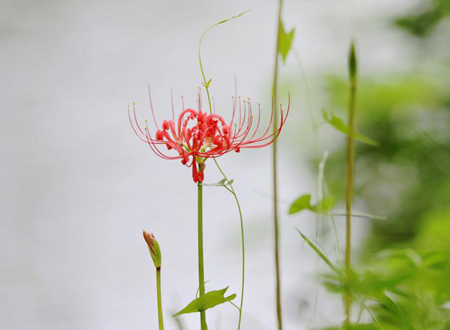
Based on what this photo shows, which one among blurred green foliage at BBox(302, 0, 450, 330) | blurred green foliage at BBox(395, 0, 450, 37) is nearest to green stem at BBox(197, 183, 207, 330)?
blurred green foliage at BBox(302, 0, 450, 330)

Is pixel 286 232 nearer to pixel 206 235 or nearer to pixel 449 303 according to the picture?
pixel 206 235

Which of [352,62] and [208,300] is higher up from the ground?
[352,62]

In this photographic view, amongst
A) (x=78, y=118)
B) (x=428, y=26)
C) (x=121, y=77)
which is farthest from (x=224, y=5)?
(x=428, y=26)

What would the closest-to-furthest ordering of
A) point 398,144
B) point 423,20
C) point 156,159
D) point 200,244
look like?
1. point 200,244
2. point 398,144
3. point 423,20
4. point 156,159

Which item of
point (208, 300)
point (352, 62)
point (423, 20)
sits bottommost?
point (208, 300)

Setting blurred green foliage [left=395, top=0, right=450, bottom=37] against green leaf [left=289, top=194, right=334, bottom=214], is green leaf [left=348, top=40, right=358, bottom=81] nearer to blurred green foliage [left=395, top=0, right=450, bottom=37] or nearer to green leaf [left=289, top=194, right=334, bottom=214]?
green leaf [left=289, top=194, right=334, bottom=214]

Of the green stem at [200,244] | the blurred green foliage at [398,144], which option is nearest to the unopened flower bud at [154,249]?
the green stem at [200,244]

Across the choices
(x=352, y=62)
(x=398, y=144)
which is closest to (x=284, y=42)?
(x=352, y=62)

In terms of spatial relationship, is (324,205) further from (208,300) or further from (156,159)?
(156,159)
